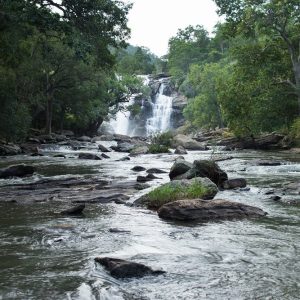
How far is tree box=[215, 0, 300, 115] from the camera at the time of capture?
90.4 feet

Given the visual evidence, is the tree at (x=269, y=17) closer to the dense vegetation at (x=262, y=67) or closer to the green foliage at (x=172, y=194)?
the dense vegetation at (x=262, y=67)

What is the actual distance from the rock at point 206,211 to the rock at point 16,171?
964 centimetres

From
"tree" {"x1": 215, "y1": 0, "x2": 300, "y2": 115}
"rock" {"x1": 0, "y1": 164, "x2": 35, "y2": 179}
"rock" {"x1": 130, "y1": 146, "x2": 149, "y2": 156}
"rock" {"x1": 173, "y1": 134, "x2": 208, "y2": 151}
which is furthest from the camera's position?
"rock" {"x1": 173, "y1": 134, "x2": 208, "y2": 151}

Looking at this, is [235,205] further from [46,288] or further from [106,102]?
[106,102]

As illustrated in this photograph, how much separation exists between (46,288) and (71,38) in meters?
12.1

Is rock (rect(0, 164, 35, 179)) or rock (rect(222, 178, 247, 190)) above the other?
rock (rect(222, 178, 247, 190))

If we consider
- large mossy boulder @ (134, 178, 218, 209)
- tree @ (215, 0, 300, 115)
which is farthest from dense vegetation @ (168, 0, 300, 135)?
large mossy boulder @ (134, 178, 218, 209)

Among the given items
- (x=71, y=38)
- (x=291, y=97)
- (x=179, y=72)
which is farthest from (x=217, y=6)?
(x=179, y=72)

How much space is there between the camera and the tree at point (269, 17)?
27567mm

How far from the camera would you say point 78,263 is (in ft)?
20.1

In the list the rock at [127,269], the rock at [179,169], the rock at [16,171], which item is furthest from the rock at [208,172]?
the rock at [127,269]

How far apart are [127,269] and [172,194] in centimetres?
568

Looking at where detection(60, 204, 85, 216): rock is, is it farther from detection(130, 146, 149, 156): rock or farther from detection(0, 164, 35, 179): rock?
detection(130, 146, 149, 156): rock

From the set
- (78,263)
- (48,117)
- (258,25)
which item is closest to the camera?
(78,263)
